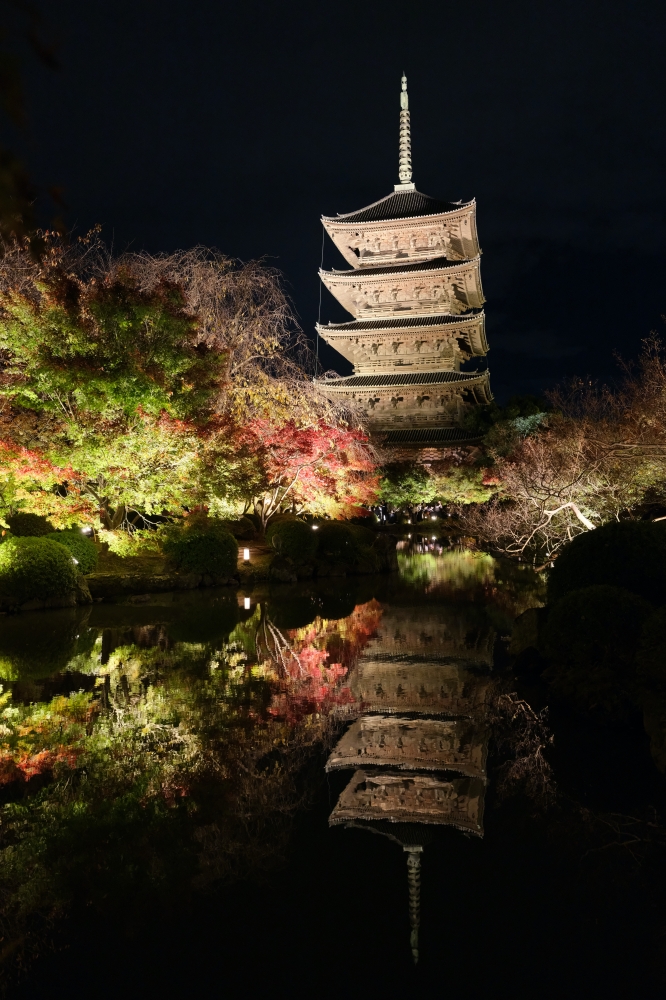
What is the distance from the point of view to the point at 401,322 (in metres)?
33.2

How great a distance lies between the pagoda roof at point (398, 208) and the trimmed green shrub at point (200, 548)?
2339 centimetres

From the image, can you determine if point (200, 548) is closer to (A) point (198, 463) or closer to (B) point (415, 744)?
(A) point (198, 463)

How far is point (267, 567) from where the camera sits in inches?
741

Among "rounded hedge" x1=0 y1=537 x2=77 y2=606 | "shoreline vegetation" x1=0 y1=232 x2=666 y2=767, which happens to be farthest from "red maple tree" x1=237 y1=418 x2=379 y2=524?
"rounded hedge" x1=0 y1=537 x2=77 y2=606

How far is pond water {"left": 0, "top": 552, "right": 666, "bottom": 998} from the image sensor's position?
307cm

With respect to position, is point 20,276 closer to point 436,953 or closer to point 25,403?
point 25,403

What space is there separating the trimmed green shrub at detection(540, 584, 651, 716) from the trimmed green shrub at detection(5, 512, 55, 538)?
39.4 feet

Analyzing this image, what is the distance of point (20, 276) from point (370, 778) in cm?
1824

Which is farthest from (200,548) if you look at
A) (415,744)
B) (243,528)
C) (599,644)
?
(599,644)

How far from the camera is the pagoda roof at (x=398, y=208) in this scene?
3406 centimetres

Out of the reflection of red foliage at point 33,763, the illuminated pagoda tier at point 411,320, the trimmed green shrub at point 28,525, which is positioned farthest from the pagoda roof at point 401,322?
the reflection of red foliage at point 33,763

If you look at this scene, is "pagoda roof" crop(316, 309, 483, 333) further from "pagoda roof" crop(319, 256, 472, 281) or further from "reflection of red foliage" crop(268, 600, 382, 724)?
"reflection of red foliage" crop(268, 600, 382, 724)

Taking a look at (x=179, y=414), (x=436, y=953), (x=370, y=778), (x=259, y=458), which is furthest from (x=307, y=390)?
(x=436, y=953)

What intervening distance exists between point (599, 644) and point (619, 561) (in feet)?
4.77
